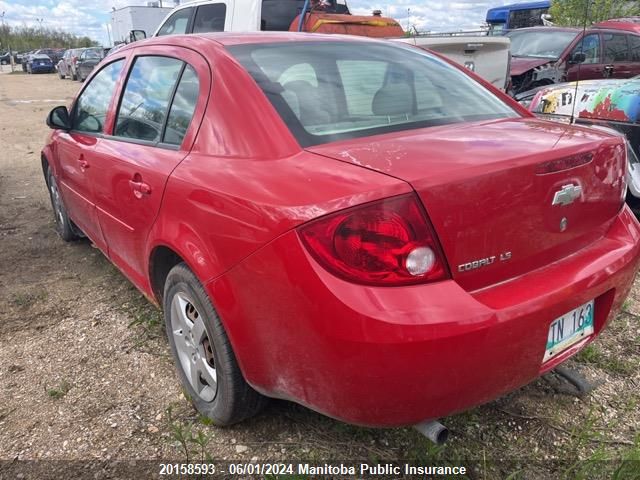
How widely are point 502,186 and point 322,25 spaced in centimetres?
595

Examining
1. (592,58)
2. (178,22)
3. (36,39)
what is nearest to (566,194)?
(178,22)

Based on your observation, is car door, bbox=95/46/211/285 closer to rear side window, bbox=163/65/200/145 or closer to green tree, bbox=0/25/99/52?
rear side window, bbox=163/65/200/145

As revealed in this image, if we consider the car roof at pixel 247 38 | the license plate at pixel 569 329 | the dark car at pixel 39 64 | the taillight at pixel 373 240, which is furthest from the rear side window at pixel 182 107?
the dark car at pixel 39 64

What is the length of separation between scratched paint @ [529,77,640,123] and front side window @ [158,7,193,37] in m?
5.40

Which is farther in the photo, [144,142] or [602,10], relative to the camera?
→ [602,10]

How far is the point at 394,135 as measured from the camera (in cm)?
200

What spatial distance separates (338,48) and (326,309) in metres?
1.45

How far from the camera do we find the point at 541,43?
912cm

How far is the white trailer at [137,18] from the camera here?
23.6 metres

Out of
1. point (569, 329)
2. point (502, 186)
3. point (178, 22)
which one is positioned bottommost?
point (569, 329)

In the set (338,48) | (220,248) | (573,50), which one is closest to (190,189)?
(220,248)

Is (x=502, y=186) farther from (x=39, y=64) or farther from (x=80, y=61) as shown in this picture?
(x=39, y=64)

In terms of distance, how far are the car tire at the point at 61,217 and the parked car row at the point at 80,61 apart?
21090mm

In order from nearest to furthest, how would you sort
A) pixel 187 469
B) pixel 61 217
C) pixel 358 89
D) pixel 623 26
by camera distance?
pixel 187 469
pixel 358 89
pixel 61 217
pixel 623 26
